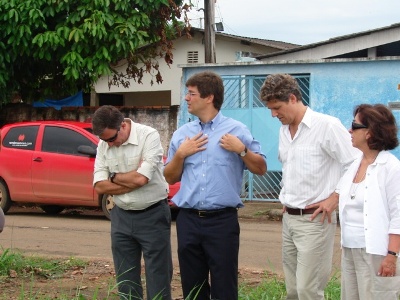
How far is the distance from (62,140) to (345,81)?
5642 millimetres

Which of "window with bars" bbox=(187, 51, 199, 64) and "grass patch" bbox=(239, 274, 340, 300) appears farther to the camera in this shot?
"window with bars" bbox=(187, 51, 199, 64)

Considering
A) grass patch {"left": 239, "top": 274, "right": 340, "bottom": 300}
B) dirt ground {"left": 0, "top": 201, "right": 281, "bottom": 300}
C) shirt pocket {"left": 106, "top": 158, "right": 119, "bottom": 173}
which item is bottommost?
dirt ground {"left": 0, "top": 201, "right": 281, "bottom": 300}

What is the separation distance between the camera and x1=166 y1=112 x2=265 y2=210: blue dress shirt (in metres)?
5.70

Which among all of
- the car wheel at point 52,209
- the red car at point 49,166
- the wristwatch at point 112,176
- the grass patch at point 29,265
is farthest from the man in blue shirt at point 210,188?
Result: the car wheel at point 52,209

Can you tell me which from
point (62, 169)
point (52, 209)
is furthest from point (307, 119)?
point (52, 209)

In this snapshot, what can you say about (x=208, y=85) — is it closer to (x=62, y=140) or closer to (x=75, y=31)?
(x=62, y=140)

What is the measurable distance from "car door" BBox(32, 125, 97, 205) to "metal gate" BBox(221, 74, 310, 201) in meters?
3.59

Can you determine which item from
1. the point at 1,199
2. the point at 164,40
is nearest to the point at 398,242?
the point at 1,199

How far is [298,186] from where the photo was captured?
18.9ft

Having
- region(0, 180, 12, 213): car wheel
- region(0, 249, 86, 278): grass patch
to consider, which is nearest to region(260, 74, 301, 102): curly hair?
region(0, 249, 86, 278): grass patch

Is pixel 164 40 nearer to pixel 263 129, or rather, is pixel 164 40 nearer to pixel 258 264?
pixel 263 129

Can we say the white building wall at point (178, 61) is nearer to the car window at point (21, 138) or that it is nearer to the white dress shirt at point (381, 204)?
the car window at point (21, 138)

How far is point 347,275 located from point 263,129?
1104 centimetres

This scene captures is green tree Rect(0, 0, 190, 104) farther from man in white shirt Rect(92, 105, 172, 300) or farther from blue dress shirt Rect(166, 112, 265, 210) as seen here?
blue dress shirt Rect(166, 112, 265, 210)
